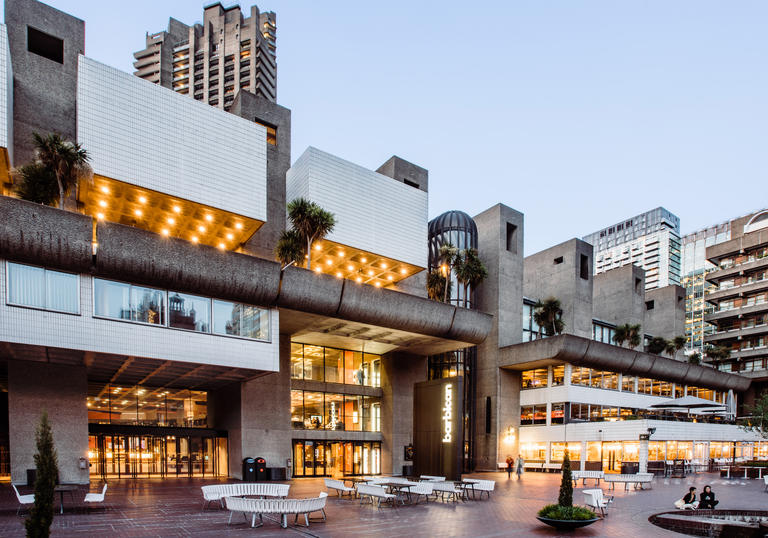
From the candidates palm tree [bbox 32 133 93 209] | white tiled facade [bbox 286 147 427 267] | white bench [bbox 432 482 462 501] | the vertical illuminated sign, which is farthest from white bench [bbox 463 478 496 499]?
palm tree [bbox 32 133 93 209]

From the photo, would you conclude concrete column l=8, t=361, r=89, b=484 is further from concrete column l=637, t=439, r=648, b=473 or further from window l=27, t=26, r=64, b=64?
concrete column l=637, t=439, r=648, b=473

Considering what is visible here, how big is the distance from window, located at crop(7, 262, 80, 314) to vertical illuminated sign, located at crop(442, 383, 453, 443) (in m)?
15.3

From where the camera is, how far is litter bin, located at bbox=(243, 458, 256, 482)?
25625mm

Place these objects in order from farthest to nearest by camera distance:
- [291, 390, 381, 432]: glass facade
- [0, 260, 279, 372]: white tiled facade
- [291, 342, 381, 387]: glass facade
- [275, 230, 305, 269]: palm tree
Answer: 1. [291, 342, 381, 387]: glass facade
2. [291, 390, 381, 432]: glass facade
3. [275, 230, 305, 269]: palm tree
4. [0, 260, 279, 372]: white tiled facade

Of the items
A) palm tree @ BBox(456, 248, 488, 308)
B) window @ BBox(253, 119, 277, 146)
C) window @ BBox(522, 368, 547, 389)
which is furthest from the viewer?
window @ BBox(522, 368, 547, 389)

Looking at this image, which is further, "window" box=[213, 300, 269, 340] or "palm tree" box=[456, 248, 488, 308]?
"palm tree" box=[456, 248, 488, 308]

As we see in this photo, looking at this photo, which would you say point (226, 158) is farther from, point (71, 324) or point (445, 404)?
point (445, 404)

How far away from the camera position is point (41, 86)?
23016 millimetres

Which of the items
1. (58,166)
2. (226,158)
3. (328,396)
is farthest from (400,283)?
(58,166)

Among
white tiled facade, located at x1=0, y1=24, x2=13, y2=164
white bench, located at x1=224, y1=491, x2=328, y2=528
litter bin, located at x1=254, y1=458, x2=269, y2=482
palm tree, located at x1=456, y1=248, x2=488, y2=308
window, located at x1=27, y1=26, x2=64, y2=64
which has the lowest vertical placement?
litter bin, located at x1=254, y1=458, x2=269, y2=482

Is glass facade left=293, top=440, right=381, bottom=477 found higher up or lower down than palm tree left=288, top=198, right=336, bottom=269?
lower down

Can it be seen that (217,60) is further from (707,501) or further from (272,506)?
(707,501)

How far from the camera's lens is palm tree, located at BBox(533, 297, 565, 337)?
43.2 metres

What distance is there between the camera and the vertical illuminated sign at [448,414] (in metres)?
23.6
